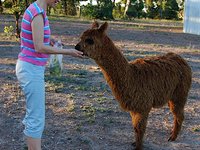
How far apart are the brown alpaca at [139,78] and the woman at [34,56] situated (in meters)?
0.70

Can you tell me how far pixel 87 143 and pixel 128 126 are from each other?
1018mm

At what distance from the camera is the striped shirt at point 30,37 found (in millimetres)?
3778

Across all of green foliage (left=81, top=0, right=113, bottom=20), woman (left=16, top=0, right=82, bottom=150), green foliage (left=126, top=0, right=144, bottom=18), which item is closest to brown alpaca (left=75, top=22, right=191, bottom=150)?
woman (left=16, top=0, right=82, bottom=150)

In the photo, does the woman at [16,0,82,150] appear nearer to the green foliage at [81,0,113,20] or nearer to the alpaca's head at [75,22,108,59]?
the alpaca's head at [75,22,108,59]

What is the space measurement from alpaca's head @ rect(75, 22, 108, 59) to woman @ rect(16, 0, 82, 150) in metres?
0.55

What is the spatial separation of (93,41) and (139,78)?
0.99m

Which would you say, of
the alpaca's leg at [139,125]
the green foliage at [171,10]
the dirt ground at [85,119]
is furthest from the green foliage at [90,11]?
the alpaca's leg at [139,125]

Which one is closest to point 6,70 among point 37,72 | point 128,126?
point 128,126

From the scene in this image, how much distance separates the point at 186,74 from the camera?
5809 mm

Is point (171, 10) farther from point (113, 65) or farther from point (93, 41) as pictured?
point (93, 41)

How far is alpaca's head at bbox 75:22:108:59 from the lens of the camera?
15.2 feet

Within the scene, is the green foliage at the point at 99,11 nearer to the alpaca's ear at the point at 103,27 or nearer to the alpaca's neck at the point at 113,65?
the alpaca's neck at the point at 113,65

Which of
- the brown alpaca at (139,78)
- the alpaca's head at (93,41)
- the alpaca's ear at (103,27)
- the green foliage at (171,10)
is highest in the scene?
the alpaca's ear at (103,27)

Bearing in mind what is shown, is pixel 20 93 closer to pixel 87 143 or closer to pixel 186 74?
pixel 87 143
